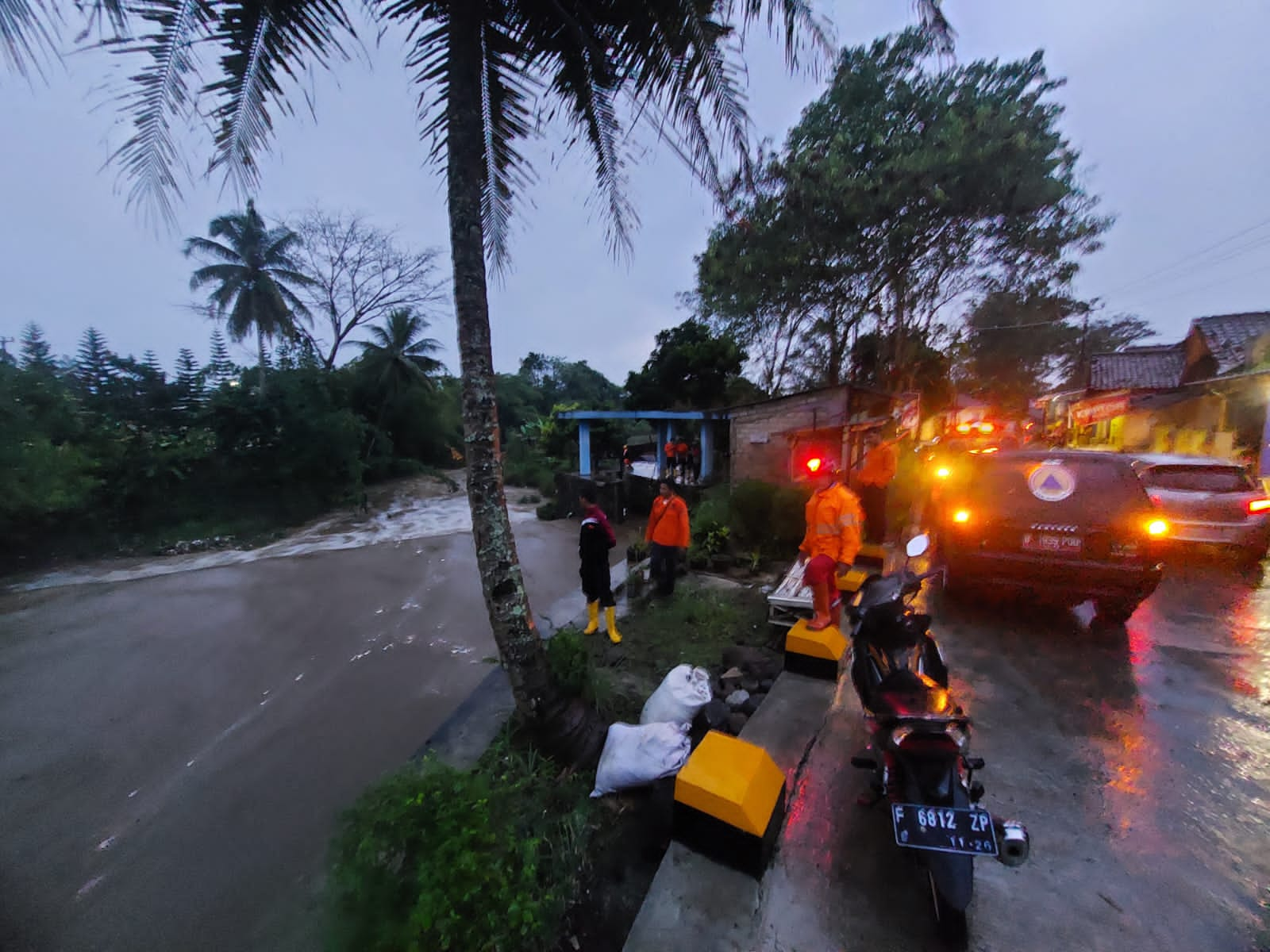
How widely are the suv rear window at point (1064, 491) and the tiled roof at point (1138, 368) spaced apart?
917 inches

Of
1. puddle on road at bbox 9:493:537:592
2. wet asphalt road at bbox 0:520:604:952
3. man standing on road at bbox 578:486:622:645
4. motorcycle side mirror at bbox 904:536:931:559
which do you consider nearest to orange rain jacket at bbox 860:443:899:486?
motorcycle side mirror at bbox 904:536:931:559

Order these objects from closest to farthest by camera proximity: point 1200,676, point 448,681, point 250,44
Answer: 1. point 250,44
2. point 1200,676
3. point 448,681

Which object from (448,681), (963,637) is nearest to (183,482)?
(448,681)

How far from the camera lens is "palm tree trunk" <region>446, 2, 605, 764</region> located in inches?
105

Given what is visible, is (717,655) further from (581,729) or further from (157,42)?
(157,42)

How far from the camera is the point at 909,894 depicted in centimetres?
202

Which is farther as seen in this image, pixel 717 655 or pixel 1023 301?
pixel 1023 301

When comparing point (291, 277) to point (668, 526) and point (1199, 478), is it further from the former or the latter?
point (1199, 478)

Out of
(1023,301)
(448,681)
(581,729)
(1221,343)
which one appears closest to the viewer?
(581,729)

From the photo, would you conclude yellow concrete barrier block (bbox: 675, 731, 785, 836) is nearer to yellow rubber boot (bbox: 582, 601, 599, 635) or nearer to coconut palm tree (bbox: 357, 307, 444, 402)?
yellow rubber boot (bbox: 582, 601, 599, 635)

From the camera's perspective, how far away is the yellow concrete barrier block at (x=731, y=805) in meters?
2.06

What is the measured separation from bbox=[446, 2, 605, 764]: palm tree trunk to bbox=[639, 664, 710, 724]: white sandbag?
53 centimetres

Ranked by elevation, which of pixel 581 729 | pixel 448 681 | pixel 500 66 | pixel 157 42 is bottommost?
pixel 448 681

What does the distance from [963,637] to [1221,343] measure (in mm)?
21048
